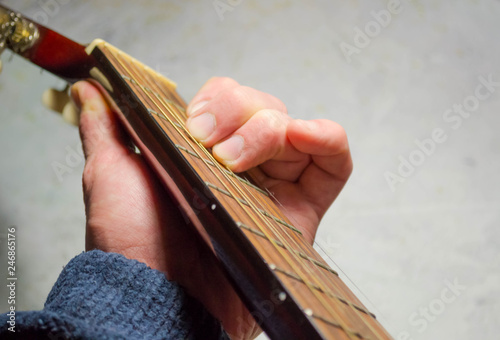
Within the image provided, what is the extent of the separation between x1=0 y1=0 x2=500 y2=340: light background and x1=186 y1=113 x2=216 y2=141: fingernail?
0.46m

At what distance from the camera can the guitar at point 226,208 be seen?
1.09ft

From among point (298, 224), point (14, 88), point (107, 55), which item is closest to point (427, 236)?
point (298, 224)

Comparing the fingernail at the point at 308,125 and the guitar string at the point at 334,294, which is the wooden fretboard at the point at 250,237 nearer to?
the guitar string at the point at 334,294

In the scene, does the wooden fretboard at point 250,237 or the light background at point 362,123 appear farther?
the light background at point 362,123

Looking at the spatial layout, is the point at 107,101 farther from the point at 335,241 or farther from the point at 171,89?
the point at 335,241

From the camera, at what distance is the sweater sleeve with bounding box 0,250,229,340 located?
0.45 meters

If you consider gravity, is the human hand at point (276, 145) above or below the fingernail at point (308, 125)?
below

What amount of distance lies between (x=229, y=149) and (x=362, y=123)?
1.79ft

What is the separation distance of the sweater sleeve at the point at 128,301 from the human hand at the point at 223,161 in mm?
74

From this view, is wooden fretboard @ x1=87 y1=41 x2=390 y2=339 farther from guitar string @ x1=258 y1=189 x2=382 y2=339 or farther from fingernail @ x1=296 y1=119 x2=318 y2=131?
fingernail @ x1=296 y1=119 x2=318 y2=131

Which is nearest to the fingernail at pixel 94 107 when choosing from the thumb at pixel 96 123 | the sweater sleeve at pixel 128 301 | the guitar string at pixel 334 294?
the thumb at pixel 96 123

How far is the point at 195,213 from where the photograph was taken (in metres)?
0.43

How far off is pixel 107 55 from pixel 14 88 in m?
0.56

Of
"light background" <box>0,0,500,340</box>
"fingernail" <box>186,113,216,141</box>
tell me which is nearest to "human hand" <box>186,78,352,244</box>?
"fingernail" <box>186,113,216,141</box>
